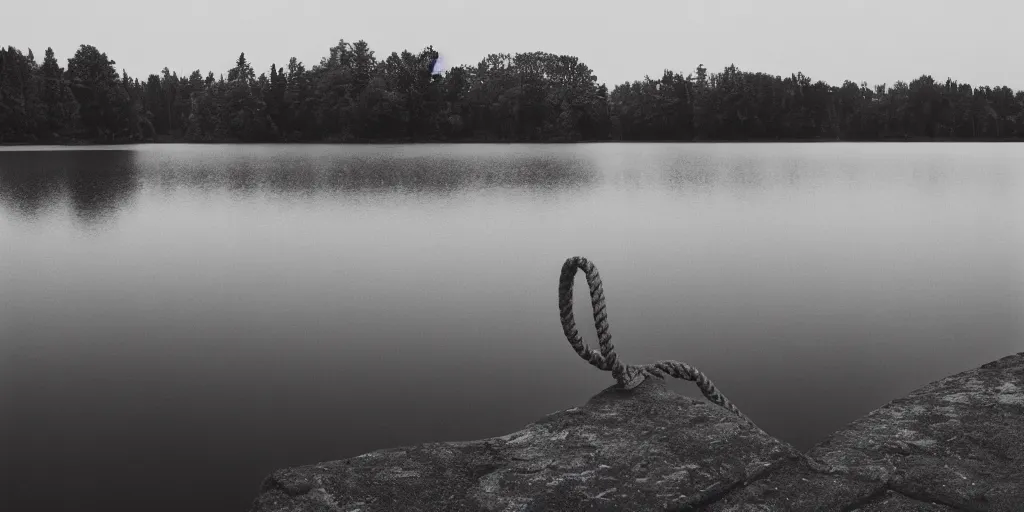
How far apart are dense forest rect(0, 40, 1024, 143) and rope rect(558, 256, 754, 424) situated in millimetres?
99506

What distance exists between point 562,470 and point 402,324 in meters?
5.28

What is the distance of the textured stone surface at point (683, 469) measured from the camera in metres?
3.95

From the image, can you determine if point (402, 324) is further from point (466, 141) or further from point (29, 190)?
point (466, 141)

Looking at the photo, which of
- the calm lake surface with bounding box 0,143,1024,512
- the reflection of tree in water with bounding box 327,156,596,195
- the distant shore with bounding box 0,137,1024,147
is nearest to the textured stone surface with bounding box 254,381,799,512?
the calm lake surface with bounding box 0,143,1024,512

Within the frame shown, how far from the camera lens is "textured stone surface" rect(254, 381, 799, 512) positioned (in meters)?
3.97

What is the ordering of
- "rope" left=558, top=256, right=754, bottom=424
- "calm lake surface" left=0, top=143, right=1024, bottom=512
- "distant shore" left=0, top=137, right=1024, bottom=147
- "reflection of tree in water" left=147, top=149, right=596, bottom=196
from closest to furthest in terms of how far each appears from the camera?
"rope" left=558, top=256, right=754, bottom=424 < "calm lake surface" left=0, top=143, right=1024, bottom=512 < "reflection of tree in water" left=147, top=149, right=596, bottom=196 < "distant shore" left=0, top=137, right=1024, bottom=147

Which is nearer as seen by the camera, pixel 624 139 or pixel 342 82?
pixel 342 82

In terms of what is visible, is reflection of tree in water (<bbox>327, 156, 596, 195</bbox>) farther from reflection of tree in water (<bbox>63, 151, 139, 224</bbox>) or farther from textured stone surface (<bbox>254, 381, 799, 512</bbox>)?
textured stone surface (<bbox>254, 381, 799, 512</bbox>)

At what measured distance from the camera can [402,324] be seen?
9.34 metres

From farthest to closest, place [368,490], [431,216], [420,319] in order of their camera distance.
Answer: [431,216] → [420,319] → [368,490]

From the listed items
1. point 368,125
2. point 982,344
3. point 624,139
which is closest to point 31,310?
point 982,344

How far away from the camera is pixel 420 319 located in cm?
959

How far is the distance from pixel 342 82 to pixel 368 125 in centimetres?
728

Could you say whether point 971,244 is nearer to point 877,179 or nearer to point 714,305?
point 714,305
